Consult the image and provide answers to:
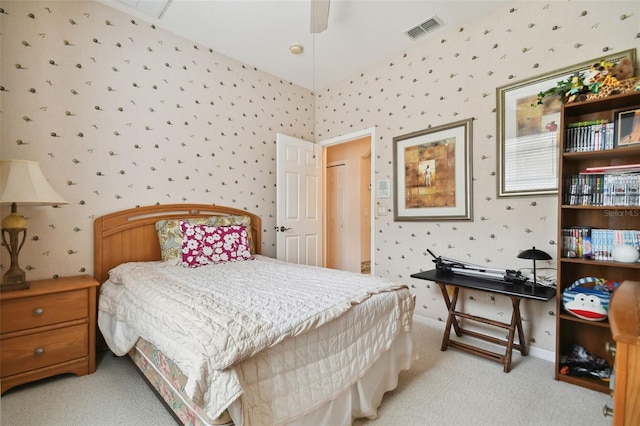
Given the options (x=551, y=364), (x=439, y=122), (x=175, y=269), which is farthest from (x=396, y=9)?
(x=551, y=364)

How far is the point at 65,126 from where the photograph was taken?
2254 millimetres

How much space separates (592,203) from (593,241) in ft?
0.83

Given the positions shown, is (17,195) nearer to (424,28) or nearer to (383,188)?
(383,188)

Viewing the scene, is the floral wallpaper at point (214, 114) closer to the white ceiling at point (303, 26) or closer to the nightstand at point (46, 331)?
the white ceiling at point (303, 26)

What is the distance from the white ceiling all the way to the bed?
1.90 m

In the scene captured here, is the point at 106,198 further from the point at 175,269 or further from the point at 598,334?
the point at 598,334

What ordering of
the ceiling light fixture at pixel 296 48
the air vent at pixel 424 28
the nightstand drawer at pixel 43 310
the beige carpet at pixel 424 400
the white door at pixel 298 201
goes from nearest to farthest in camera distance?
the beige carpet at pixel 424 400
the nightstand drawer at pixel 43 310
the air vent at pixel 424 28
the ceiling light fixture at pixel 296 48
the white door at pixel 298 201

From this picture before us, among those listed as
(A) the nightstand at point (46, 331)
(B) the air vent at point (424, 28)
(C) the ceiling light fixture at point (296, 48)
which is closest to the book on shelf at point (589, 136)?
(B) the air vent at point (424, 28)

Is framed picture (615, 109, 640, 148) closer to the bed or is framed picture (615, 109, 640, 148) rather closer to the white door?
the bed

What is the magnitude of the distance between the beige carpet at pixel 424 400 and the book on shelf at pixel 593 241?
0.85 metres

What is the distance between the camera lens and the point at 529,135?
7.59 ft

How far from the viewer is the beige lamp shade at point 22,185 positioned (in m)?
1.74

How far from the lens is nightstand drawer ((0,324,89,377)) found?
1.72 m

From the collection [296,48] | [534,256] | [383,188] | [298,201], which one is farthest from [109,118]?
[534,256]
